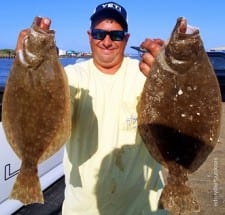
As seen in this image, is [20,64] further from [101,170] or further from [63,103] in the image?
[101,170]

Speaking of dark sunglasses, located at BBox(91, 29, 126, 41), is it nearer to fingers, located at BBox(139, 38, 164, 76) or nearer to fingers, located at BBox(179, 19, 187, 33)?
fingers, located at BBox(139, 38, 164, 76)

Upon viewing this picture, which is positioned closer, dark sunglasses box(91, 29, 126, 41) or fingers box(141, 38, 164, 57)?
fingers box(141, 38, 164, 57)

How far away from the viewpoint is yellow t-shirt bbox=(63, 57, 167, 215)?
146 inches

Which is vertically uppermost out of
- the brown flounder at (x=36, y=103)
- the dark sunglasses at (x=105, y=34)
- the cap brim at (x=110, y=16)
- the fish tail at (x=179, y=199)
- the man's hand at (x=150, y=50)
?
the cap brim at (x=110, y=16)

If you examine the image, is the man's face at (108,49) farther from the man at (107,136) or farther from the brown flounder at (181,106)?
the brown flounder at (181,106)

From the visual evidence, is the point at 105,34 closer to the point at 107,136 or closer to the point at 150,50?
the point at 150,50

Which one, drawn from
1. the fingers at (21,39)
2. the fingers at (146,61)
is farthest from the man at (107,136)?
the fingers at (21,39)

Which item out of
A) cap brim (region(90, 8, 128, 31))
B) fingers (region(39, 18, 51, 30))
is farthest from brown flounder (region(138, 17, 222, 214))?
cap brim (region(90, 8, 128, 31))

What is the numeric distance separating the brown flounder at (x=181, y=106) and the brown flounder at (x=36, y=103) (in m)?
0.47

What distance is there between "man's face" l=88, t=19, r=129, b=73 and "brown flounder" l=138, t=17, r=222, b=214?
0.84m

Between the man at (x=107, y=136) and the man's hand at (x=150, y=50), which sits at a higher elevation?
the man's hand at (x=150, y=50)

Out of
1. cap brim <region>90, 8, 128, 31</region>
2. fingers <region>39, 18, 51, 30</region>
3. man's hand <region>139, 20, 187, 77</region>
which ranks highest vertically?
cap brim <region>90, 8, 128, 31</region>

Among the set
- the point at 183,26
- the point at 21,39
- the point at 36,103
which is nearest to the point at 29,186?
the point at 36,103

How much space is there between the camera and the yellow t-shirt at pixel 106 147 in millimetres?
3719
